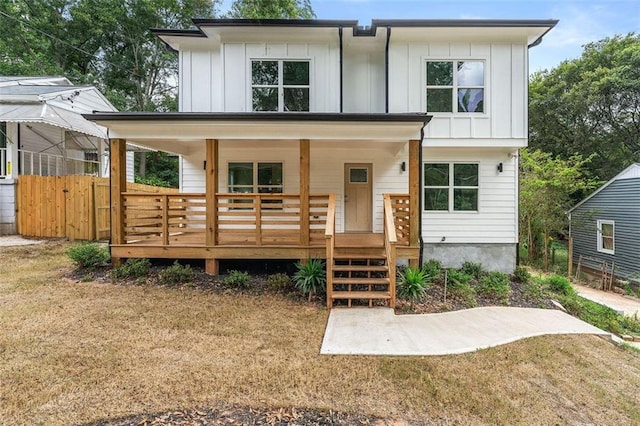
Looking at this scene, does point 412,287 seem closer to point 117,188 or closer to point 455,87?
point 455,87

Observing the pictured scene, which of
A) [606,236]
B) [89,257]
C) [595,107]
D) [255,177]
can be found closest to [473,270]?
[255,177]

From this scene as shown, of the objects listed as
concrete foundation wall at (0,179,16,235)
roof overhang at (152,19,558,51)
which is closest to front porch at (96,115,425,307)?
roof overhang at (152,19,558,51)

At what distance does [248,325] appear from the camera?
15.9 ft

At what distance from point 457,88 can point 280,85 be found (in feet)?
16.3

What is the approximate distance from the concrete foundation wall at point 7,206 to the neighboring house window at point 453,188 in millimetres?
13652

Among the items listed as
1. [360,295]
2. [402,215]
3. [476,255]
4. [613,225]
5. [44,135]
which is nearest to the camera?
[360,295]

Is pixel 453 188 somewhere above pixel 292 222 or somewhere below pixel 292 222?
above

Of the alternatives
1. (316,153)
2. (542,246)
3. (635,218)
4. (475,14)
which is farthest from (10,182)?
(635,218)

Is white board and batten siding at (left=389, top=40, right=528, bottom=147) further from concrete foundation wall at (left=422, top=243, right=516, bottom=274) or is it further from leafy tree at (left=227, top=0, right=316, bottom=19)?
leafy tree at (left=227, top=0, right=316, bottom=19)

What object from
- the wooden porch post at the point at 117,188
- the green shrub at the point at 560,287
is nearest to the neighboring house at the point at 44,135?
the wooden porch post at the point at 117,188

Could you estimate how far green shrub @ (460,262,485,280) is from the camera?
8336 mm

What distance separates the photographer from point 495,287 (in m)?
7.31

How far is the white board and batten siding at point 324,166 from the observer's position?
933 centimetres

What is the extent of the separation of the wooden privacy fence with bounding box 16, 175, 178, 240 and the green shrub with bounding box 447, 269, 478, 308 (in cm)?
1135
